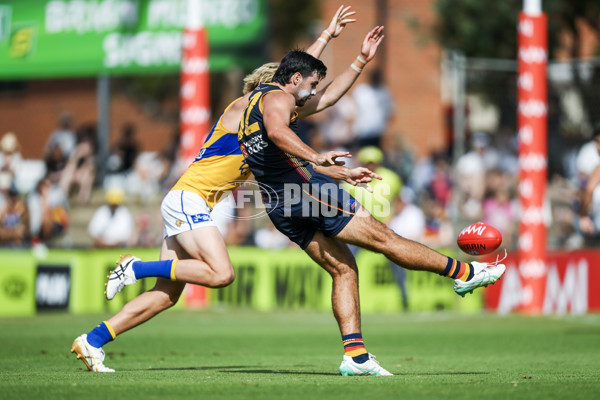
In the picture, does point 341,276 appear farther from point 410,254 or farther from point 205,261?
point 205,261

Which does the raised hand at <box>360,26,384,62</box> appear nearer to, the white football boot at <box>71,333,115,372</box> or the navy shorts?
the navy shorts

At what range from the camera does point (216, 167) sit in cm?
827

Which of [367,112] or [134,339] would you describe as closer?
[134,339]

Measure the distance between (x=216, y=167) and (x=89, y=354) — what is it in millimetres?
1815

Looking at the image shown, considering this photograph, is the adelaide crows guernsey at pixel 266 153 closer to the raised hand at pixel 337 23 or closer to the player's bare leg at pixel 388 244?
the player's bare leg at pixel 388 244

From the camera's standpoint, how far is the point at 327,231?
25.9ft

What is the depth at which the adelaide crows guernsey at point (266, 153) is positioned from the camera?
311 inches

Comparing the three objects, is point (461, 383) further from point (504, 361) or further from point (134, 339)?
point (134, 339)

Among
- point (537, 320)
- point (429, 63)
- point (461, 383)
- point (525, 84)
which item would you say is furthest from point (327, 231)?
point (429, 63)

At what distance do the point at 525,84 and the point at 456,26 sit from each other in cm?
807

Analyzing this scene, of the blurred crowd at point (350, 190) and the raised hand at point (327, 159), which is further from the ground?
the blurred crowd at point (350, 190)

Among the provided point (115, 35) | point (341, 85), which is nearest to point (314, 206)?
point (341, 85)

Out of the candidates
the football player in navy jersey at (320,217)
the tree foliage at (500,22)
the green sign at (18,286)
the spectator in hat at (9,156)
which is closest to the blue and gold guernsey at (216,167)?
the football player in navy jersey at (320,217)

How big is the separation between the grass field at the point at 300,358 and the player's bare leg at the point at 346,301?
201mm
